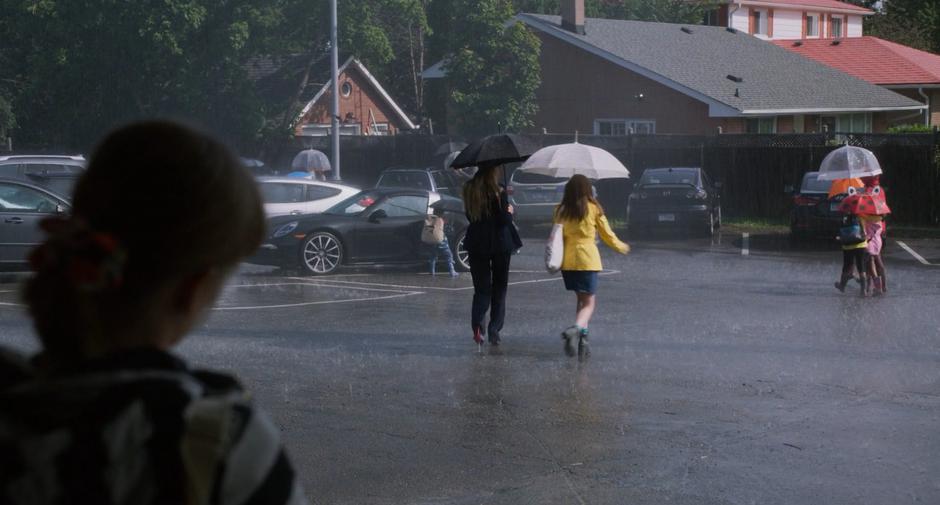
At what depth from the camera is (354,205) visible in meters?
20.3

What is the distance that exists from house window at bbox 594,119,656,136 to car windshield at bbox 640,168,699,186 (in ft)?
35.9

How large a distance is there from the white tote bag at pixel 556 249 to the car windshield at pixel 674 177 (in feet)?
53.7

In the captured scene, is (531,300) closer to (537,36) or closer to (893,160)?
(893,160)

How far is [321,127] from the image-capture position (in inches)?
1949

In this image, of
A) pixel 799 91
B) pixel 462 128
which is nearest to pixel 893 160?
pixel 799 91

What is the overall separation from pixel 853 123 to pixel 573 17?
10.3m

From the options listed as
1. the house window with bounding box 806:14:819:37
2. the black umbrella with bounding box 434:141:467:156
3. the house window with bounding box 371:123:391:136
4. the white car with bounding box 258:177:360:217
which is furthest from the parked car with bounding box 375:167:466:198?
the house window with bounding box 806:14:819:37

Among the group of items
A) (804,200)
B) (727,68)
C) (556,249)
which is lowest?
(804,200)

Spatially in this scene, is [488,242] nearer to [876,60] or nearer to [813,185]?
[813,185]

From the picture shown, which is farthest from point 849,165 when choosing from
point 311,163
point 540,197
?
point 311,163

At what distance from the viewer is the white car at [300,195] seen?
72.2 feet

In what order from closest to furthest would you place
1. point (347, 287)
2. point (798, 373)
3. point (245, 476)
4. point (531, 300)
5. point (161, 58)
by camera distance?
point (245, 476) < point (798, 373) < point (531, 300) < point (347, 287) < point (161, 58)

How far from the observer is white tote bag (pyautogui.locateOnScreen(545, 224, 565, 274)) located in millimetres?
11297

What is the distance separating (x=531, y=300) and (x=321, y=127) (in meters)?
34.6
